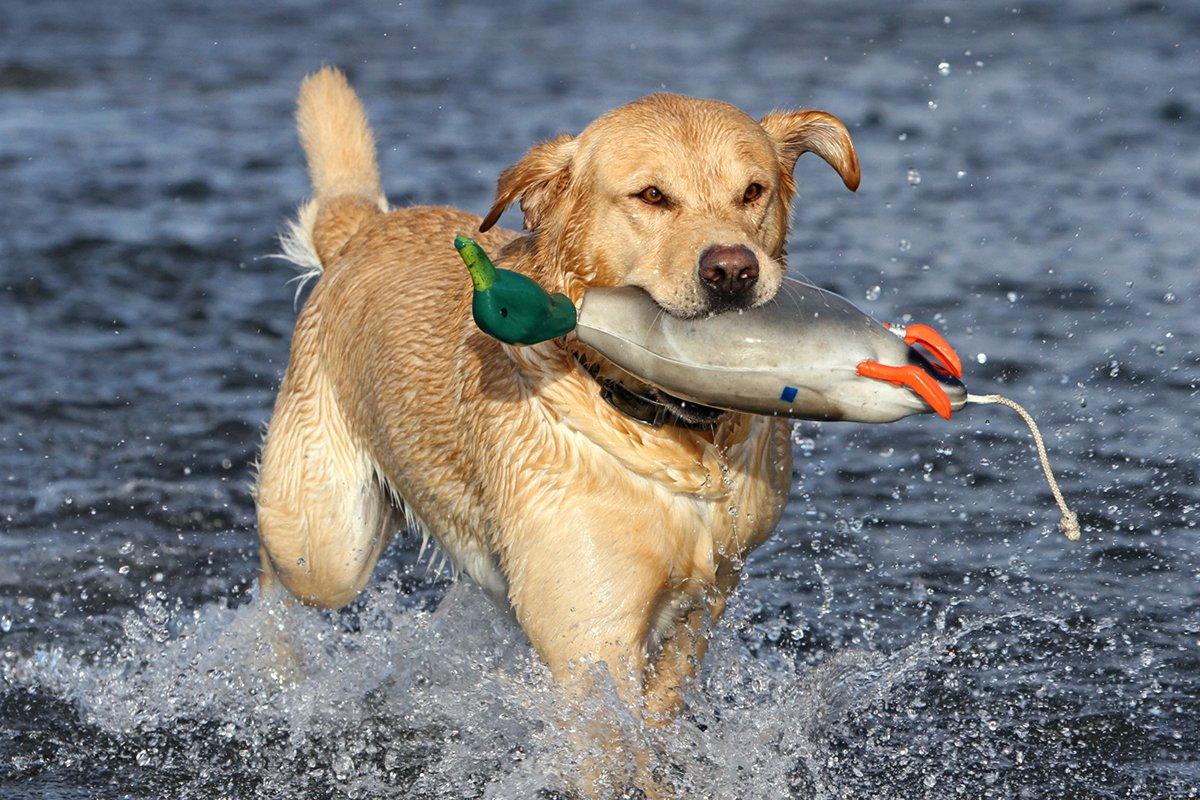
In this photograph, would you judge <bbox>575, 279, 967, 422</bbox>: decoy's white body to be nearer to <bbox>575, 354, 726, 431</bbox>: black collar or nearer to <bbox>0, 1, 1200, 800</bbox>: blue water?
<bbox>575, 354, 726, 431</bbox>: black collar

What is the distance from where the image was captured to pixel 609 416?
399 cm

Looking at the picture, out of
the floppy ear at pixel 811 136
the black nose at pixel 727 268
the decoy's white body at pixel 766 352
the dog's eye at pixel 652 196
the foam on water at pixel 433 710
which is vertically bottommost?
the foam on water at pixel 433 710

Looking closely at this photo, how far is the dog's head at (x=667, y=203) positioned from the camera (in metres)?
3.73

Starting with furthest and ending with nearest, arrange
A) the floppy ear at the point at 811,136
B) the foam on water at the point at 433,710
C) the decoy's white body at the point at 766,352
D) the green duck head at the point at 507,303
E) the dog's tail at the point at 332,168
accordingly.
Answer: the dog's tail at the point at 332,168
the foam on water at the point at 433,710
the floppy ear at the point at 811,136
the decoy's white body at the point at 766,352
the green duck head at the point at 507,303

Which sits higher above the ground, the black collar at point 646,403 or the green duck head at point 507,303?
the green duck head at point 507,303

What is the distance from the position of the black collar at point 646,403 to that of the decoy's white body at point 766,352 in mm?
153

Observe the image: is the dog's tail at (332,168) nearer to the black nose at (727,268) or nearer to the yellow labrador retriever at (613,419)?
the yellow labrador retriever at (613,419)

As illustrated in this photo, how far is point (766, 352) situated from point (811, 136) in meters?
0.89

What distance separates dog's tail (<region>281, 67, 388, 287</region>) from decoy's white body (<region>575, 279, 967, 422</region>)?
2169 mm

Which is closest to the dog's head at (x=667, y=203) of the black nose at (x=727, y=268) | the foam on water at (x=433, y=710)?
the black nose at (x=727, y=268)

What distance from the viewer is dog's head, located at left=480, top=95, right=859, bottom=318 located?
373 centimetres

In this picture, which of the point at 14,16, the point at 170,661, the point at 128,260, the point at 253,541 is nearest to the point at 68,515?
the point at 253,541

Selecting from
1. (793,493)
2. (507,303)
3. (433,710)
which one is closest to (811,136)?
(507,303)

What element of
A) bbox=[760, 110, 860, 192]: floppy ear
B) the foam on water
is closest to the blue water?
the foam on water
